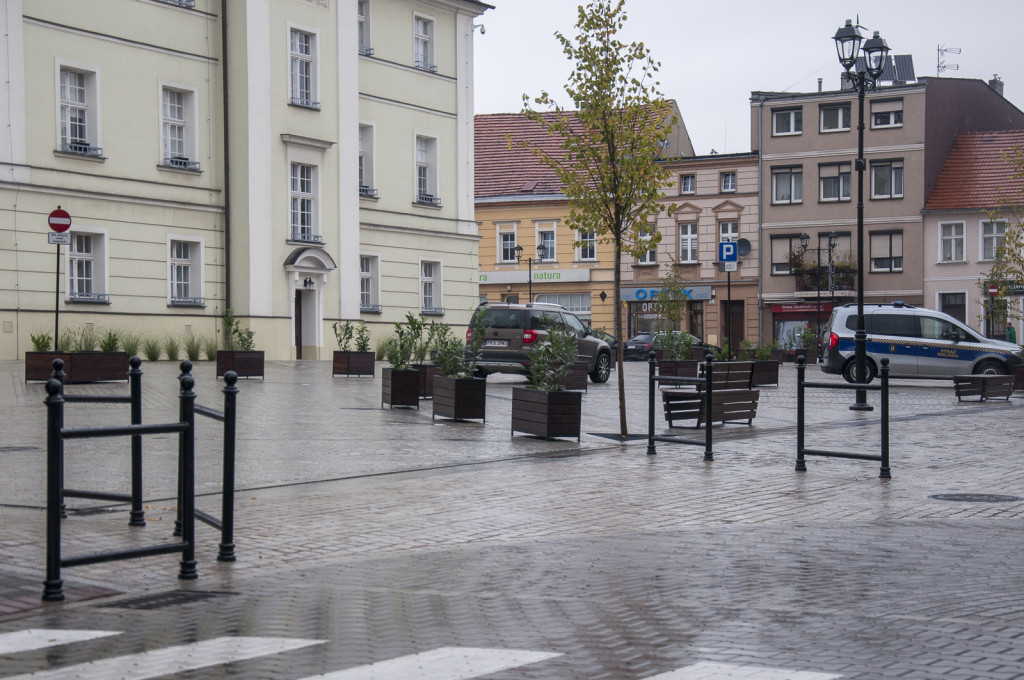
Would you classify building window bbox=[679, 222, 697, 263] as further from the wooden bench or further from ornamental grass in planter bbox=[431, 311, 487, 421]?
ornamental grass in planter bbox=[431, 311, 487, 421]

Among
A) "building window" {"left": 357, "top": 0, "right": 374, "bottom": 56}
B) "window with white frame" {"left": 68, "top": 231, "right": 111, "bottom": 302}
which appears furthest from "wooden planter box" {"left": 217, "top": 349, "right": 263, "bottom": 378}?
"building window" {"left": 357, "top": 0, "right": 374, "bottom": 56}

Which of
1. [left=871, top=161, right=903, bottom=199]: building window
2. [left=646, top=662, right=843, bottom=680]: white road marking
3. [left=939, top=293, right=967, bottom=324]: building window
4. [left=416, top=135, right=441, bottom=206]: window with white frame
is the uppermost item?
[left=871, top=161, right=903, bottom=199]: building window

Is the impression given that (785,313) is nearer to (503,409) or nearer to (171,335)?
(171,335)

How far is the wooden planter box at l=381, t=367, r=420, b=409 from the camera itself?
770 inches

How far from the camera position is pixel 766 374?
29.7m

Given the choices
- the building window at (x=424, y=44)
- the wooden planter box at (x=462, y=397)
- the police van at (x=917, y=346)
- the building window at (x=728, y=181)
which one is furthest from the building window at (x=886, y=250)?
the wooden planter box at (x=462, y=397)

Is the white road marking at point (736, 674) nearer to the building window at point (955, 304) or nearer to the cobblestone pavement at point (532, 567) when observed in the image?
the cobblestone pavement at point (532, 567)

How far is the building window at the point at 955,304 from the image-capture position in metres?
58.6

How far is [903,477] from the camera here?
483 inches

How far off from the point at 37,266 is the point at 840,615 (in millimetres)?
29842

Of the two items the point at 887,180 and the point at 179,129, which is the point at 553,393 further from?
the point at 887,180

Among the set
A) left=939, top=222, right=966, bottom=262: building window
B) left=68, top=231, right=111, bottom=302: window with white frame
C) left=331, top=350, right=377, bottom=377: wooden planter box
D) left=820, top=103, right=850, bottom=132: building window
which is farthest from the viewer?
left=820, top=103, right=850, bottom=132: building window

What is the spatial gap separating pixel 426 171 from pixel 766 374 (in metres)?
19.7

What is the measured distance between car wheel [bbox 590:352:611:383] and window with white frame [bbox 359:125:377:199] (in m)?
15.2
